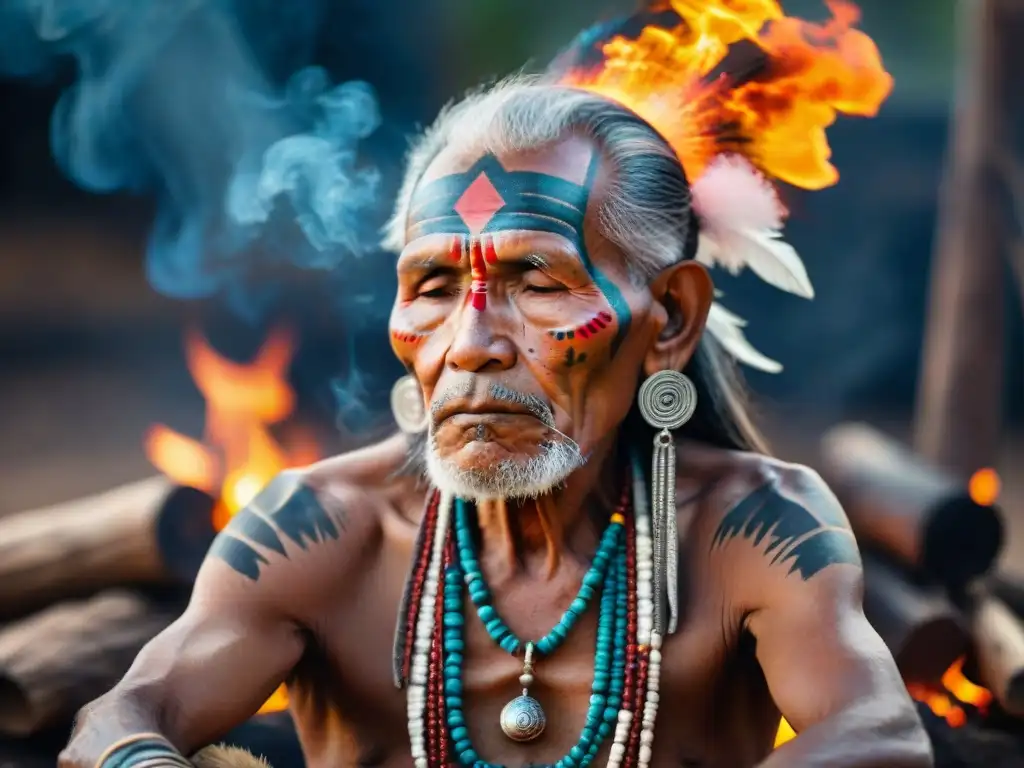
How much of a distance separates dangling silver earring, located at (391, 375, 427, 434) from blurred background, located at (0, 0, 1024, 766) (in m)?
1.87

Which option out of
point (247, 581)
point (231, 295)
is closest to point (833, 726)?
point (247, 581)

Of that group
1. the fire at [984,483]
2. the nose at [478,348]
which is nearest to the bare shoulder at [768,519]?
the nose at [478,348]

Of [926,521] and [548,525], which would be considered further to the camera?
[926,521]

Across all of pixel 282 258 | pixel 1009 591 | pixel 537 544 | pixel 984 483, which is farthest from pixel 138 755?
pixel 282 258

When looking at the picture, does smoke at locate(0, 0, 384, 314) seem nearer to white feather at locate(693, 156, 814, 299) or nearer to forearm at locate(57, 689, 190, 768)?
white feather at locate(693, 156, 814, 299)

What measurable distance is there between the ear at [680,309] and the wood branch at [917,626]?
213 cm

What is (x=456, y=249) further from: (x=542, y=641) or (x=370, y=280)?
(x=370, y=280)

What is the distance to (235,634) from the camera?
10.5 feet

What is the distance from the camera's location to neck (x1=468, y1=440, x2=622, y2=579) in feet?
11.1

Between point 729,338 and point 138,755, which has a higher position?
point 729,338

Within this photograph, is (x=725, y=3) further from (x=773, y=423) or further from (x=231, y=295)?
(x=231, y=295)

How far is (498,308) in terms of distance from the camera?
10.3 ft

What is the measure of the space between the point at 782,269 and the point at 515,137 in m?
0.84

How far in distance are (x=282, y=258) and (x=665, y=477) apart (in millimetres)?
6457
